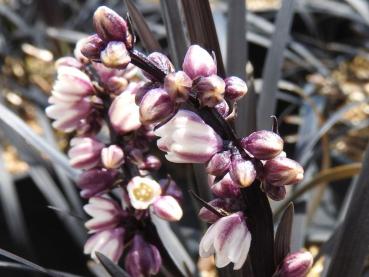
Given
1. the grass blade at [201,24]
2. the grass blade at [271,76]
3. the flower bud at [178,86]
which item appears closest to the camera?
the flower bud at [178,86]

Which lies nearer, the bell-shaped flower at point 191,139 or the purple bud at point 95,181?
the bell-shaped flower at point 191,139

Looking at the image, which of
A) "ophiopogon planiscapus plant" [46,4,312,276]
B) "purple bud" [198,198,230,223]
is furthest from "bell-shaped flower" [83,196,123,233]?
"purple bud" [198,198,230,223]

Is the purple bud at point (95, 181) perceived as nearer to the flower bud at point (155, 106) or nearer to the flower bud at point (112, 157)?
the flower bud at point (112, 157)

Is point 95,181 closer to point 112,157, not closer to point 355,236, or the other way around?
point 112,157

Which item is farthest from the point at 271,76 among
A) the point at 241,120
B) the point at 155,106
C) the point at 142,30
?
the point at 155,106

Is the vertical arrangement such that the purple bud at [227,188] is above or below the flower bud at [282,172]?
below

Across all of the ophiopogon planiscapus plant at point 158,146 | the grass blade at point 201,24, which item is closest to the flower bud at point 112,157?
the ophiopogon planiscapus plant at point 158,146

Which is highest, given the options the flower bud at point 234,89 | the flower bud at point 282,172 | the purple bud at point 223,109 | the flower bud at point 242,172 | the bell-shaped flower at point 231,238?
the flower bud at point 234,89

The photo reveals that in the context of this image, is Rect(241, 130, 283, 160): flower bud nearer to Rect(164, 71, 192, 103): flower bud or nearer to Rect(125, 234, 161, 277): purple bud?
Rect(164, 71, 192, 103): flower bud
